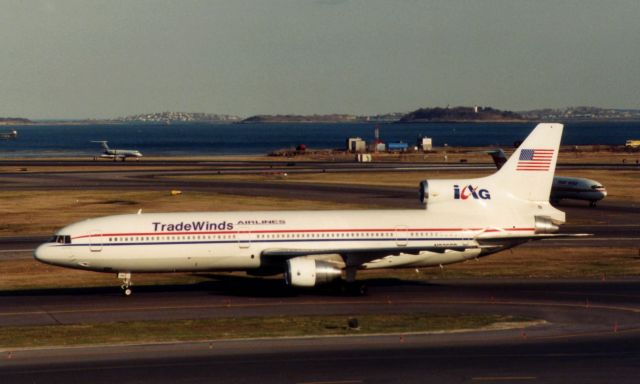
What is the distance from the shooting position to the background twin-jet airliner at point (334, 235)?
47.1m


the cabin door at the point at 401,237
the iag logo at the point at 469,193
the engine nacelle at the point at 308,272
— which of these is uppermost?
the iag logo at the point at 469,193

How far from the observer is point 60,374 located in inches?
1266

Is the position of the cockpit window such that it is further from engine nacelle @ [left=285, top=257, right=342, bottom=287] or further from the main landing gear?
engine nacelle @ [left=285, top=257, right=342, bottom=287]

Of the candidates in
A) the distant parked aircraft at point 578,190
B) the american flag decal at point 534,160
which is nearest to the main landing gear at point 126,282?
the american flag decal at point 534,160

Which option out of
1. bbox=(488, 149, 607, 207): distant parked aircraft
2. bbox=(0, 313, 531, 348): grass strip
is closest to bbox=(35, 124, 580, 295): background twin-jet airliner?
bbox=(0, 313, 531, 348): grass strip

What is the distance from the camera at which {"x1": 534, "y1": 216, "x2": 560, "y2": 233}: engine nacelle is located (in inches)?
1986

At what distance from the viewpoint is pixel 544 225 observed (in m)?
50.5

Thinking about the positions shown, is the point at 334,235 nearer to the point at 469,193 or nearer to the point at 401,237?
the point at 401,237

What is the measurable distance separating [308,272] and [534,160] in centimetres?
1577

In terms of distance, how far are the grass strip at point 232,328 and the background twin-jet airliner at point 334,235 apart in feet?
16.6

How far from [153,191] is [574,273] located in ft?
209

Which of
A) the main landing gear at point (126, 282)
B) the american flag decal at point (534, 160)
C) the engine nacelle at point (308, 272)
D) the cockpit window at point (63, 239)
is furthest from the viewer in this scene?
the american flag decal at point (534, 160)

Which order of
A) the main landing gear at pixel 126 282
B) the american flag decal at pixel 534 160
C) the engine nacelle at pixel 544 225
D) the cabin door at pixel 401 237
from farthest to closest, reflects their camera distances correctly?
1. the american flag decal at pixel 534 160
2. the engine nacelle at pixel 544 225
3. the cabin door at pixel 401 237
4. the main landing gear at pixel 126 282

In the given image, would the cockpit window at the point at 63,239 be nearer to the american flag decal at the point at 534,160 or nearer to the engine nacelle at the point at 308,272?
the engine nacelle at the point at 308,272
